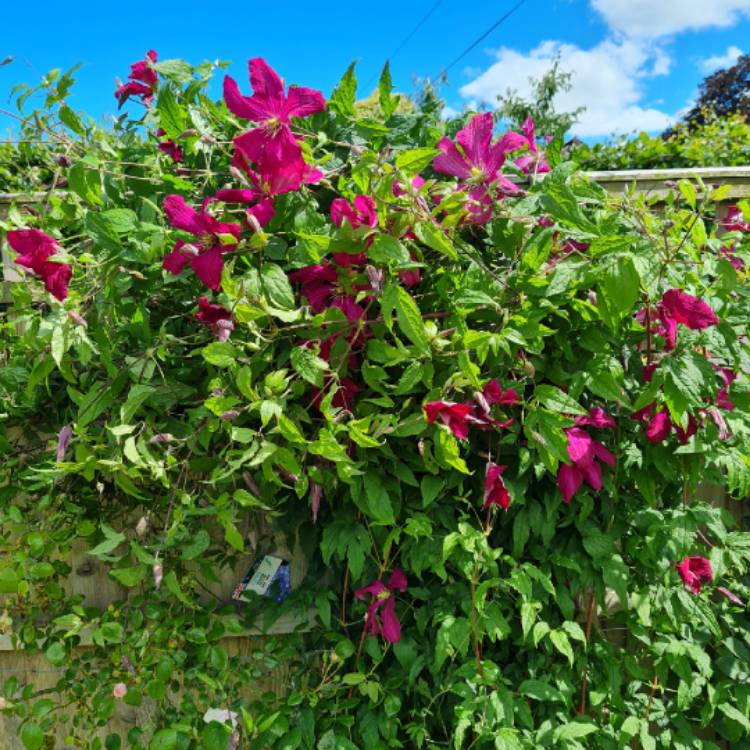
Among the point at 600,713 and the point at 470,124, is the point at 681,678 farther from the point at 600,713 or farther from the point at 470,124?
the point at 470,124

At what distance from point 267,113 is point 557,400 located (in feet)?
2.69

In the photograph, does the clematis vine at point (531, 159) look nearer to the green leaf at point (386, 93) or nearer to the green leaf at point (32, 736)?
the green leaf at point (386, 93)

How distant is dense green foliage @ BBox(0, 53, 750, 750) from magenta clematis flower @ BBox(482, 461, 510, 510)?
0.07 metres

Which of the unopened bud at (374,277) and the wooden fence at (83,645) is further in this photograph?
the wooden fence at (83,645)

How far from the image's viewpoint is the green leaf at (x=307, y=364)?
4.64 ft

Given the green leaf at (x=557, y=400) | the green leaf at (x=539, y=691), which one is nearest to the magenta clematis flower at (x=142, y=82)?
the green leaf at (x=557, y=400)

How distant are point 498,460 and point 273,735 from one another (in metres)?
0.85

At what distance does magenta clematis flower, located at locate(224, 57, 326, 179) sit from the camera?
138 centimetres

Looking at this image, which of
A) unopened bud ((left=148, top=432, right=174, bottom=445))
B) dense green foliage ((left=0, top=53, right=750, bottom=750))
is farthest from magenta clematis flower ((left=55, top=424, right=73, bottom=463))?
unopened bud ((left=148, top=432, right=174, bottom=445))

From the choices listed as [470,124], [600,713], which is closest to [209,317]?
[470,124]

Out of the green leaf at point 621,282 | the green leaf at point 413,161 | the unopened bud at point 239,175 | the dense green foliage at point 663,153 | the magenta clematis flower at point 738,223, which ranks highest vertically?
the dense green foliage at point 663,153

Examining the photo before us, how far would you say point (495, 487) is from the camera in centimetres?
161

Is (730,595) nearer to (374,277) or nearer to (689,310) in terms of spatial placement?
(689,310)

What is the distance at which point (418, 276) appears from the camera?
5.08ft
